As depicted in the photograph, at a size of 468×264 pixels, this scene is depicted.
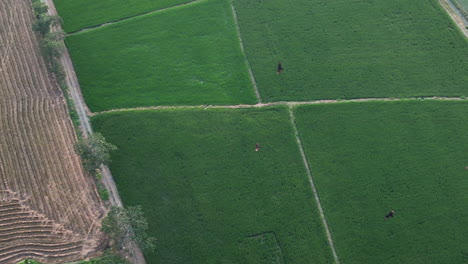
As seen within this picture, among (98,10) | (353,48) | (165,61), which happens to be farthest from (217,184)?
(98,10)

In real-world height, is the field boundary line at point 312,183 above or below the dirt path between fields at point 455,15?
below

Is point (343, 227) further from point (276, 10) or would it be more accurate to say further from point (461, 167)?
point (276, 10)

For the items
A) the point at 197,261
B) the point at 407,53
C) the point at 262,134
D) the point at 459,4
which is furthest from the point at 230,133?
the point at 459,4

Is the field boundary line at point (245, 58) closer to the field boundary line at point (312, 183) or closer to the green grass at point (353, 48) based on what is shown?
the green grass at point (353, 48)

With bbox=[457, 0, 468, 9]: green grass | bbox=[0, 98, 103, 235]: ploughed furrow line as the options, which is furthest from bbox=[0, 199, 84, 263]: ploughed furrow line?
bbox=[457, 0, 468, 9]: green grass

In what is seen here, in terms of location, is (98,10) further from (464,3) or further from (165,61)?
(464,3)

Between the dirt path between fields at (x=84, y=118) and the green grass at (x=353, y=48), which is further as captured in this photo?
the green grass at (x=353, y=48)

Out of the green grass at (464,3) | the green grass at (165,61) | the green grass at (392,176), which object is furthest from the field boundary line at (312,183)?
the green grass at (464,3)
